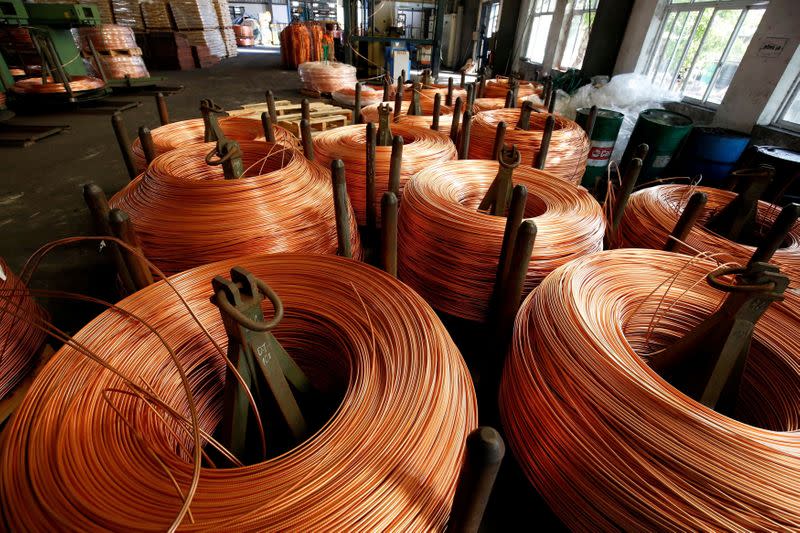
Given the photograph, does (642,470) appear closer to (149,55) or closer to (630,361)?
(630,361)

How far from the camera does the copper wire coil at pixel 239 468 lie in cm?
67

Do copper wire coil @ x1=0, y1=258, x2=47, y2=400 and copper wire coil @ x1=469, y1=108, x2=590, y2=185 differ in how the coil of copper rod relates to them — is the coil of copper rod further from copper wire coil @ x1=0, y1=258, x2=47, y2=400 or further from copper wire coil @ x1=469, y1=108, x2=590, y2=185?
copper wire coil @ x1=469, y1=108, x2=590, y2=185

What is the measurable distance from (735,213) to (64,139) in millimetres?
6874

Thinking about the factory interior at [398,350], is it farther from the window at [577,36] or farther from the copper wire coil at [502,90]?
the window at [577,36]

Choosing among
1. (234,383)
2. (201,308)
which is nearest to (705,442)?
(234,383)

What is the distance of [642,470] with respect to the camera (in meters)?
0.82

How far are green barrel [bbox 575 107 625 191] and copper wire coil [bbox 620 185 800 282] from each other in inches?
74.1

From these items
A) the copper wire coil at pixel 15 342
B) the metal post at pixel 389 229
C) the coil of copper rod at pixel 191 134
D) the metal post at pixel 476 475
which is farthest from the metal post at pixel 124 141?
the metal post at pixel 476 475

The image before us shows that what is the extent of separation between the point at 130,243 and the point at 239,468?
890mm

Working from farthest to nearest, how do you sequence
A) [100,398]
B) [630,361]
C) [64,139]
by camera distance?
[64,139] < [630,361] < [100,398]

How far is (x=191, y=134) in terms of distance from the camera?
2.66 meters

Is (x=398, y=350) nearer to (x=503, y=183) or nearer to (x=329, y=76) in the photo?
(x=503, y=183)

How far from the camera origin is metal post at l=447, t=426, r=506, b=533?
517 millimetres

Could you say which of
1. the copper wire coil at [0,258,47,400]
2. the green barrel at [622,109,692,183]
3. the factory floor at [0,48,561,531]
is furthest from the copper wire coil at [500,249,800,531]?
the green barrel at [622,109,692,183]
